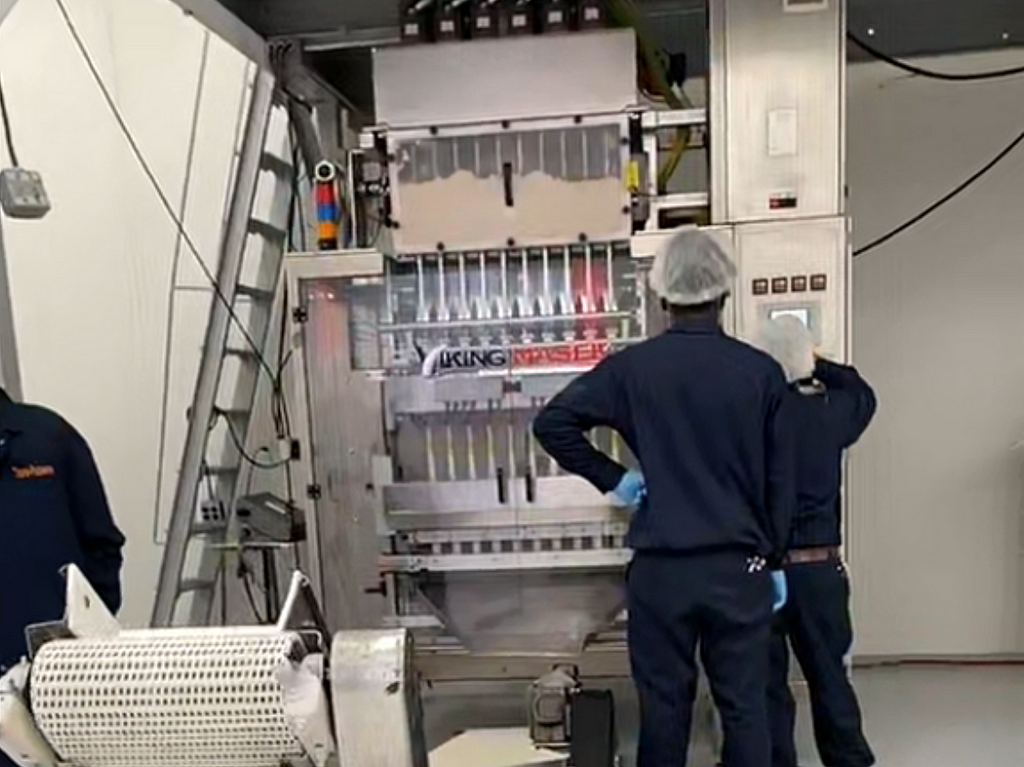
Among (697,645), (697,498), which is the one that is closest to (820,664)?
(697,645)

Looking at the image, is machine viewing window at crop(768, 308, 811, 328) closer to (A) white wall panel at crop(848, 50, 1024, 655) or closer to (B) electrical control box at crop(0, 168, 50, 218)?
(A) white wall panel at crop(848, 50, 1024, 655)

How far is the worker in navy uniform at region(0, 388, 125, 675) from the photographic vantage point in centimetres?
209

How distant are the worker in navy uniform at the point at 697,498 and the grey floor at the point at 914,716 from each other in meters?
0.78

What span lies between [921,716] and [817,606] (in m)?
1.15

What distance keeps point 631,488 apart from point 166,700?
1727 mm

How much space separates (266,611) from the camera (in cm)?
361

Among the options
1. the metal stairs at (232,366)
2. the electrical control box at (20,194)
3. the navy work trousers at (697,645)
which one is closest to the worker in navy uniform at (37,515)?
the electrical control box at (20,194)

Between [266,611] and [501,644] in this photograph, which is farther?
[266,611]

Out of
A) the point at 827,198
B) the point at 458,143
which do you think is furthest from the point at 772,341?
the point at 458,143

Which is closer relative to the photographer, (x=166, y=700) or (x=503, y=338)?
(x=166, y=700)

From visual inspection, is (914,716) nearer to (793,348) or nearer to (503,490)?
(793,348)

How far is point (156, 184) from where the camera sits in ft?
11.6

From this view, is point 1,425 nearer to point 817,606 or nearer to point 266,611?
point 266,611

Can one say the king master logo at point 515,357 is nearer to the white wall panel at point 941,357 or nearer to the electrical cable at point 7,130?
the electrical cable at point 7,130
